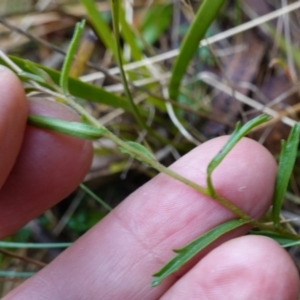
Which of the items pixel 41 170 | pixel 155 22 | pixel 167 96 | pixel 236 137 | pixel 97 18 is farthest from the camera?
pixel 155 22

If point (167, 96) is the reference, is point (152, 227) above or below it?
below

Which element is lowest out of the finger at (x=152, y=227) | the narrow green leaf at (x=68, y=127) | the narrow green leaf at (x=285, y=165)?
the finger at (x=152, y=227)

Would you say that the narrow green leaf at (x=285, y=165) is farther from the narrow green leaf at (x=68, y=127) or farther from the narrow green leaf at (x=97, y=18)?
the narrow green leaf at (x=97, y=18)

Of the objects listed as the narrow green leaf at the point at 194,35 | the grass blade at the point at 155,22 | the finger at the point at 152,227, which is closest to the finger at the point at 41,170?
the finger at the point at 152,227

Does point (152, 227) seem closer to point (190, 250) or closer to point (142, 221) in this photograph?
point (142, 221)

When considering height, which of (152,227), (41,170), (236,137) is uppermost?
(236,137)

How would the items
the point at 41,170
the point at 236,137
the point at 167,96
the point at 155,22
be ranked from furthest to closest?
the point at 155,22 → the point at 167,96 → the point at 41,170 → the point at 236,137

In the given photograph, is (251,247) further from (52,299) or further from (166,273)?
(52,299)

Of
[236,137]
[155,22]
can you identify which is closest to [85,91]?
[236,137]
